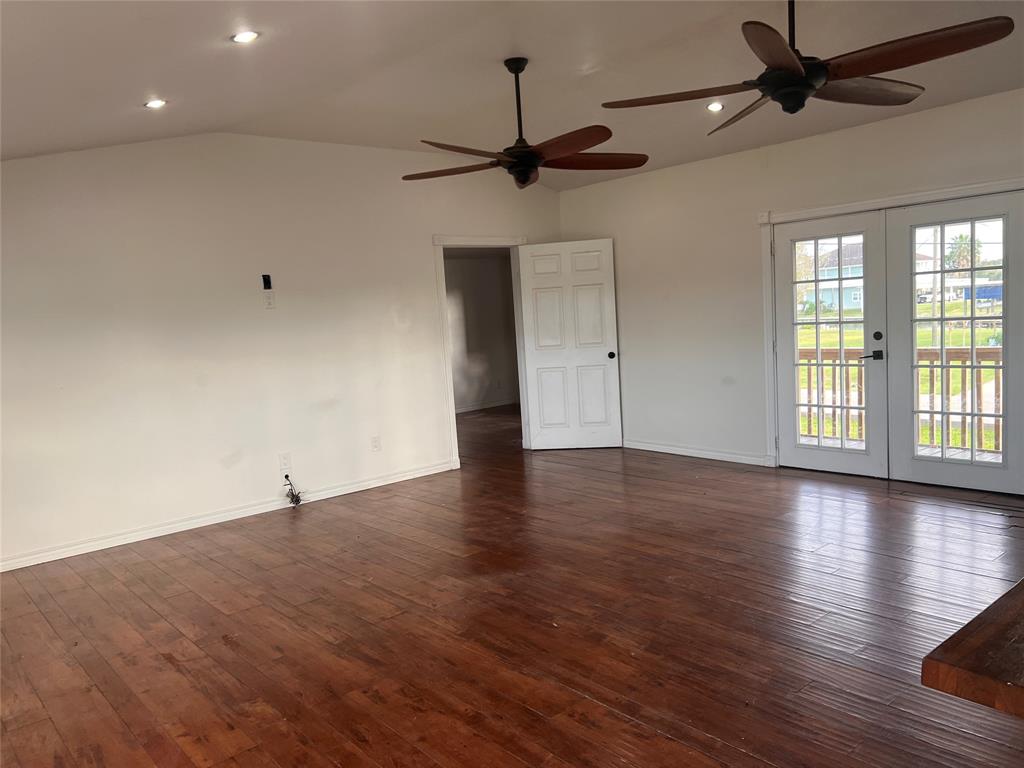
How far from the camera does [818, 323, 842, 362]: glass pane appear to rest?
17.4 feet

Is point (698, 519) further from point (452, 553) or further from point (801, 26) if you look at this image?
point (801, 26)

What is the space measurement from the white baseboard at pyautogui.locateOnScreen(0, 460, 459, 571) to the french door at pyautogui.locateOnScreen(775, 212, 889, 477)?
313cm

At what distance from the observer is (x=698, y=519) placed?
4.47 meters

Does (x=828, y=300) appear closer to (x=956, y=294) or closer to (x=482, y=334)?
(x=956, y=294)

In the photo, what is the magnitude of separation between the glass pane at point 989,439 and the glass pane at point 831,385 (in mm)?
928

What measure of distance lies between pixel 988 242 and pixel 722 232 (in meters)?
1.92

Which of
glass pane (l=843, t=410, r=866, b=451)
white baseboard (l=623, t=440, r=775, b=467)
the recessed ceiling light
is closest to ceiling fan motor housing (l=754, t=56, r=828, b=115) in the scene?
the recessed ceiling light

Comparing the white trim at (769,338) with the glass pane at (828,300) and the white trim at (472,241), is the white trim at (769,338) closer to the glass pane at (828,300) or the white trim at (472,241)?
the glass pane at (828,300)

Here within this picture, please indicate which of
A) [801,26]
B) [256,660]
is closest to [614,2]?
[801,26]

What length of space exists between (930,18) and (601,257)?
11.2ft

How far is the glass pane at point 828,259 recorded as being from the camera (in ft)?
17.2

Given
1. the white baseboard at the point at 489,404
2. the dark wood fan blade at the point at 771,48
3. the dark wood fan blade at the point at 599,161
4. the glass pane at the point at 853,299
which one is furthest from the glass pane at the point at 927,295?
the white baseboard at the point at 489,404

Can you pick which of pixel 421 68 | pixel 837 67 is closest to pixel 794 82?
pixel 837 67

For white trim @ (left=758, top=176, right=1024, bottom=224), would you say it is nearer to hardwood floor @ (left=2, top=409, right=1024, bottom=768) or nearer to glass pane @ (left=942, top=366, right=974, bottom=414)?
glass pane @ (left=942, top=366, right=974, bottom=414)
